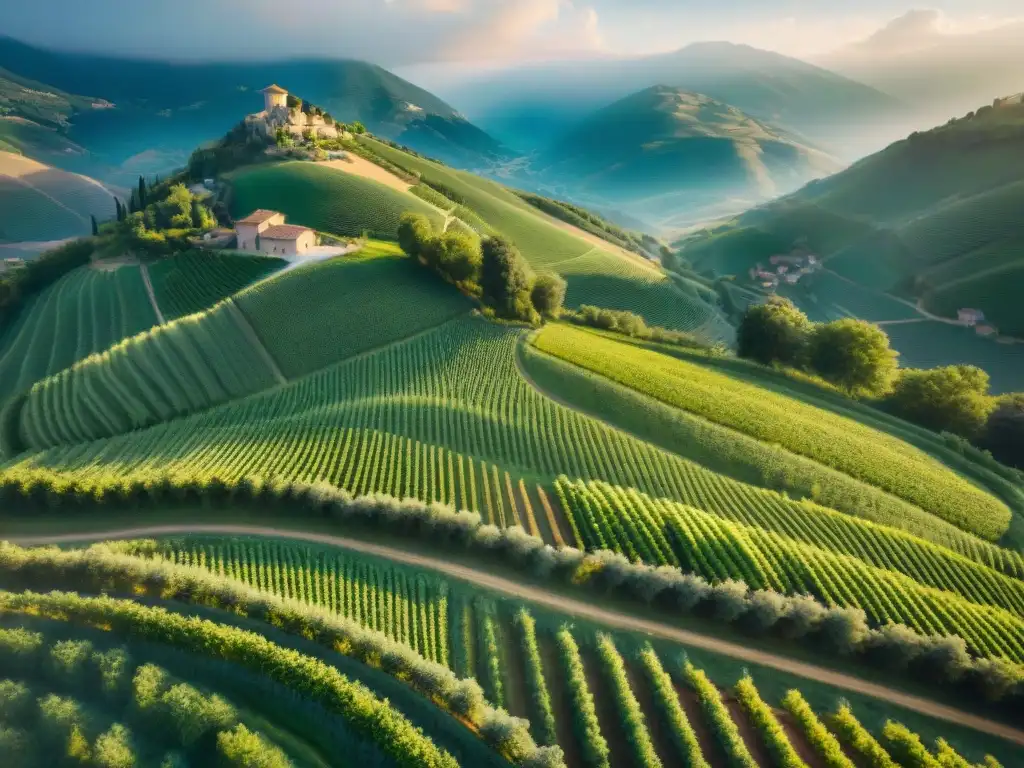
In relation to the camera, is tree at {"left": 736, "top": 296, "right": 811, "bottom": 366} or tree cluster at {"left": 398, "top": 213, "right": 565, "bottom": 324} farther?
tree at {"left": 736, "top": 296, "right": 811, "bottom": 366}

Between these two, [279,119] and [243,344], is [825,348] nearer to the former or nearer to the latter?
[243,344]

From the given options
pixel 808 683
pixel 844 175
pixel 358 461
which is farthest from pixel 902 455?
pixel 844 175

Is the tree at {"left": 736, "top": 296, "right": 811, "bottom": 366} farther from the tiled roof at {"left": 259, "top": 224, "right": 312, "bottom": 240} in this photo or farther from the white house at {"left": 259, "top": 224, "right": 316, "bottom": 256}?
the tiled roof at {"left": 259, "top": 224, "right": 312, "bottom": 240}

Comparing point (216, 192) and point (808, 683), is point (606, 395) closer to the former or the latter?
point (808, 683)

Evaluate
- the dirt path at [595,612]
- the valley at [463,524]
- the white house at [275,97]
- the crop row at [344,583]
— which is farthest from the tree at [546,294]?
the white house at [275,97]

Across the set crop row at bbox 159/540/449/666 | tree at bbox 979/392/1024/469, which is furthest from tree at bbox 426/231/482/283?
tree at bbox 979/392/1024/469

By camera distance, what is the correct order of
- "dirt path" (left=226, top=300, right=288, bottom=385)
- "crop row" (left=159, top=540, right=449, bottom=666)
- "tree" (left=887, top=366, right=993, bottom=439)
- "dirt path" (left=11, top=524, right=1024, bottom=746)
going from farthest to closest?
1. "tree" (left=887, top=366, right=993, bottom=439)
2. "dirt path" (left=226, top=300, right=288, bottom=385)
3. "dirt path" (left=11, top=524, right=1024, bottom=746)
4. "crop row" (left=159, top=540, right=449, bottom=666)
